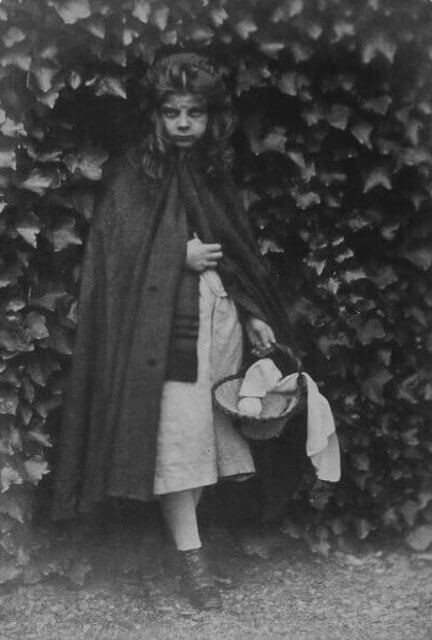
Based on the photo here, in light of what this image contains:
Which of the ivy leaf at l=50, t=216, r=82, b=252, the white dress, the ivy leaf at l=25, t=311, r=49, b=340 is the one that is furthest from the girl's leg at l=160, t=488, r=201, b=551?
the ivy leaf at l=50, t=216, r=82, b=252

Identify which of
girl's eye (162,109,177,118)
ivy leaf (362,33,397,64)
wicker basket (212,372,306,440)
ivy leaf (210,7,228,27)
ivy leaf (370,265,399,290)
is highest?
ivy leaf (210,7,228,27)

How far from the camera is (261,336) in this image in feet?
13.0

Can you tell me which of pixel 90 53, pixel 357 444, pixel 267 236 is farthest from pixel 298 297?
pixel 90 53

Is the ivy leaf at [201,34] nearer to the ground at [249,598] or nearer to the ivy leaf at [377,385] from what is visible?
the ivy leaf at [377,385]

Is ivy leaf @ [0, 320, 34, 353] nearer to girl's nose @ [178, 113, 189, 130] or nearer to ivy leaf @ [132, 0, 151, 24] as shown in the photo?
girl's nose @ [178, 113, 189, 130]

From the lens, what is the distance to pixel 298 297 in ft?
13.6

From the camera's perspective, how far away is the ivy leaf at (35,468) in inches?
150

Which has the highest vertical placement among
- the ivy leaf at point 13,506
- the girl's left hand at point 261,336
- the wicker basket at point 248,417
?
the girl's left hand at point 261,336

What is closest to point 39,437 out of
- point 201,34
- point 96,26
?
point 96,26

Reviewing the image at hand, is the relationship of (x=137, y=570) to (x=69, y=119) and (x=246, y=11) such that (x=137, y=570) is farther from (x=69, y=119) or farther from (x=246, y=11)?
(x=246, y=11)

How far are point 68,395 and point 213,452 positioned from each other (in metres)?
0.62

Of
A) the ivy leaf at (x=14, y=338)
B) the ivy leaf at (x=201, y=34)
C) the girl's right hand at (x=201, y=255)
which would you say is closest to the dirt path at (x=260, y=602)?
the ivy leaf at (x=14, y=338)

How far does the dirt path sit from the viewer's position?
3754 millimetres

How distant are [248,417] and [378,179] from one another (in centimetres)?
110
